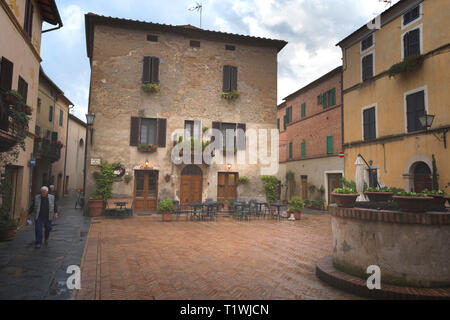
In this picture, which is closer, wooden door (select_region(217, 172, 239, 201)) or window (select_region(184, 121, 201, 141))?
window (select_region(184, 121, 201, 141))

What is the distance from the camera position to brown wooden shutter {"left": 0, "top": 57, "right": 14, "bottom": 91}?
7.85 m

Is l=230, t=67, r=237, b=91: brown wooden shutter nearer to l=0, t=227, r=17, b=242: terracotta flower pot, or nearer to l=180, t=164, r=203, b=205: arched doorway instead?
l=180, t=164, r=203, b=205: arched doorway

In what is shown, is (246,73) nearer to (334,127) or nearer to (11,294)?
(334,127)

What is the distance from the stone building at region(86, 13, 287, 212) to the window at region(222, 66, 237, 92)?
2.3 inches

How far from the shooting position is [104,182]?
44.9 ft

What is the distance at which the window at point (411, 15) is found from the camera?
39.4 ft

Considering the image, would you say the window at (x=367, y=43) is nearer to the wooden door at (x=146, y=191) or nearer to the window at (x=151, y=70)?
the window at (x=151, y=70)

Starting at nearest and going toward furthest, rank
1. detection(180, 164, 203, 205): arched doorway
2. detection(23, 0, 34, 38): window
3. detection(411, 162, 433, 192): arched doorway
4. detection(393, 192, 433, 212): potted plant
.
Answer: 1. detection(393, 192, 433, 212): potted plant
2. detection(23, 0, 34, 38): window
3. detection(411, 162, 433, 192): arched doorway
4. detection(180, 164, 203, 205): arched doorway

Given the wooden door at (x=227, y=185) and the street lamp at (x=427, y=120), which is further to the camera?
the wooden door at (x=227, y=185)

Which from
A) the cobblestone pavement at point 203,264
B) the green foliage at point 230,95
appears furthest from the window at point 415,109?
the green foliage at point 230,95

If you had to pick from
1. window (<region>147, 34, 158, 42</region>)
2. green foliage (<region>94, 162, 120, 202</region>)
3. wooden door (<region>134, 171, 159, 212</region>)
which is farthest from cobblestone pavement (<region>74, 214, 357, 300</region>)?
window (<region>147, 34, 158, 42</region>)

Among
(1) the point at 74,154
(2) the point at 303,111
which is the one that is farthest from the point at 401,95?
(1) the point at 74,154

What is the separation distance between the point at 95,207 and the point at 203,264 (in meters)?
9.41

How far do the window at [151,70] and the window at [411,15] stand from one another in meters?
12.3
